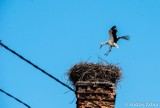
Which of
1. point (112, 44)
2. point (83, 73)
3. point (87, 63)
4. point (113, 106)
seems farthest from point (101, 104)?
point (112, 44)

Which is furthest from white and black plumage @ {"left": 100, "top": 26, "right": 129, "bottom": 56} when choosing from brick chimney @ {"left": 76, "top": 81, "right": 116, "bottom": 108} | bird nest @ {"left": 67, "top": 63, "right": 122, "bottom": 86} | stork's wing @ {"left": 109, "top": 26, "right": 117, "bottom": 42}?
brick chimney @ {"left": 76, "top": 81, "right": 116, "bottom": 108}

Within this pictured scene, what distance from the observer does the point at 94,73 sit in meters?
7.44

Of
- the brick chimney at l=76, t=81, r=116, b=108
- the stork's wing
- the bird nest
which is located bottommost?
the brick chimney at l=76, t=81, r=116, b=108

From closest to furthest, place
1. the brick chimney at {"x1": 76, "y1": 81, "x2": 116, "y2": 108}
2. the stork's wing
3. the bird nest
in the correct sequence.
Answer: the brick chimney at {"x1": 76, "y1": 81, "x2": 116, "y2": 108}
the bird nest
the stork's wing

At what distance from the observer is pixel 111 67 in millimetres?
8117

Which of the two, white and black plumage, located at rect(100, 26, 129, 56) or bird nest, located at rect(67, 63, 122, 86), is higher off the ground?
white and black plumage, located at rect(100, 26, 129, 56)

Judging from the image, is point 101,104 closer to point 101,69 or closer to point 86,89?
point 86,89

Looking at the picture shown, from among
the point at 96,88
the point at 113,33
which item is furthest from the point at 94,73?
the point at 113,33

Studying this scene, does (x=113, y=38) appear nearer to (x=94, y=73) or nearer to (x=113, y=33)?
(x=113, y=33)

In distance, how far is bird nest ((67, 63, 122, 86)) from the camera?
7.36 metres

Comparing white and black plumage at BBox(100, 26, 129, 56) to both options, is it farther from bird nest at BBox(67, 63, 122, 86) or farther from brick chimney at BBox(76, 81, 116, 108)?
brick chimney at BBox(76, 81, 116, 108)

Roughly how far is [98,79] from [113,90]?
389mm

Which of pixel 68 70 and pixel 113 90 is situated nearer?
pixel 113 90

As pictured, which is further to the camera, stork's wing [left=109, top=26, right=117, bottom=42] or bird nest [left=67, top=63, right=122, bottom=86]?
stork's wing [left=109, top=26, right=117, bottom=42]
